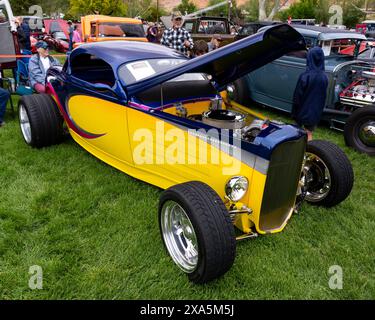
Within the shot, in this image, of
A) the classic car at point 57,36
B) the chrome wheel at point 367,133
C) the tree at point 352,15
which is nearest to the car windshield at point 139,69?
the chrome wheel at point 367,133

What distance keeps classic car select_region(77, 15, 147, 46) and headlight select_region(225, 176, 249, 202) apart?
976 cm

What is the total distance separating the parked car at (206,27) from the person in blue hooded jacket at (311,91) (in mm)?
8296

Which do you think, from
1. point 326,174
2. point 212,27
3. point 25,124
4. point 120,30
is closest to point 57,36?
point 120,30

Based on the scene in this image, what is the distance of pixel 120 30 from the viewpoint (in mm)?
11906

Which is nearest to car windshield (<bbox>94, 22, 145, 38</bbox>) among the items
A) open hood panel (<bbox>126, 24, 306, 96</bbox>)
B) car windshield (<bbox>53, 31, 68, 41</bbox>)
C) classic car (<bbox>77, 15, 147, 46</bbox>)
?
classic car (<bbox>77, 15, 147, 46</bbox>)

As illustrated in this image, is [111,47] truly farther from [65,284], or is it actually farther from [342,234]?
[342,234]

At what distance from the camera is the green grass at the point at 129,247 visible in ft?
8.73

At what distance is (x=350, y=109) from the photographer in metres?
6.42

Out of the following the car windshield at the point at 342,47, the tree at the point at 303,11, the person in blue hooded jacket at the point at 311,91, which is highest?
the tree at the point at 303,11

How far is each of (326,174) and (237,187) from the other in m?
1.37

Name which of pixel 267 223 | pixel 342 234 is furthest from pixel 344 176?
pixel 267 223

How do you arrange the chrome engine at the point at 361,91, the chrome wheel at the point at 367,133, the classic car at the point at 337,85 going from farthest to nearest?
the chrome engine at the point at 361,91 → the classic car at the point at 337,85 → the chrome wheel at the point at 367,133

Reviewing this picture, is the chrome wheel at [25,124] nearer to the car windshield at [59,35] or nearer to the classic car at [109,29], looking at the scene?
the classic car at [109,29]
